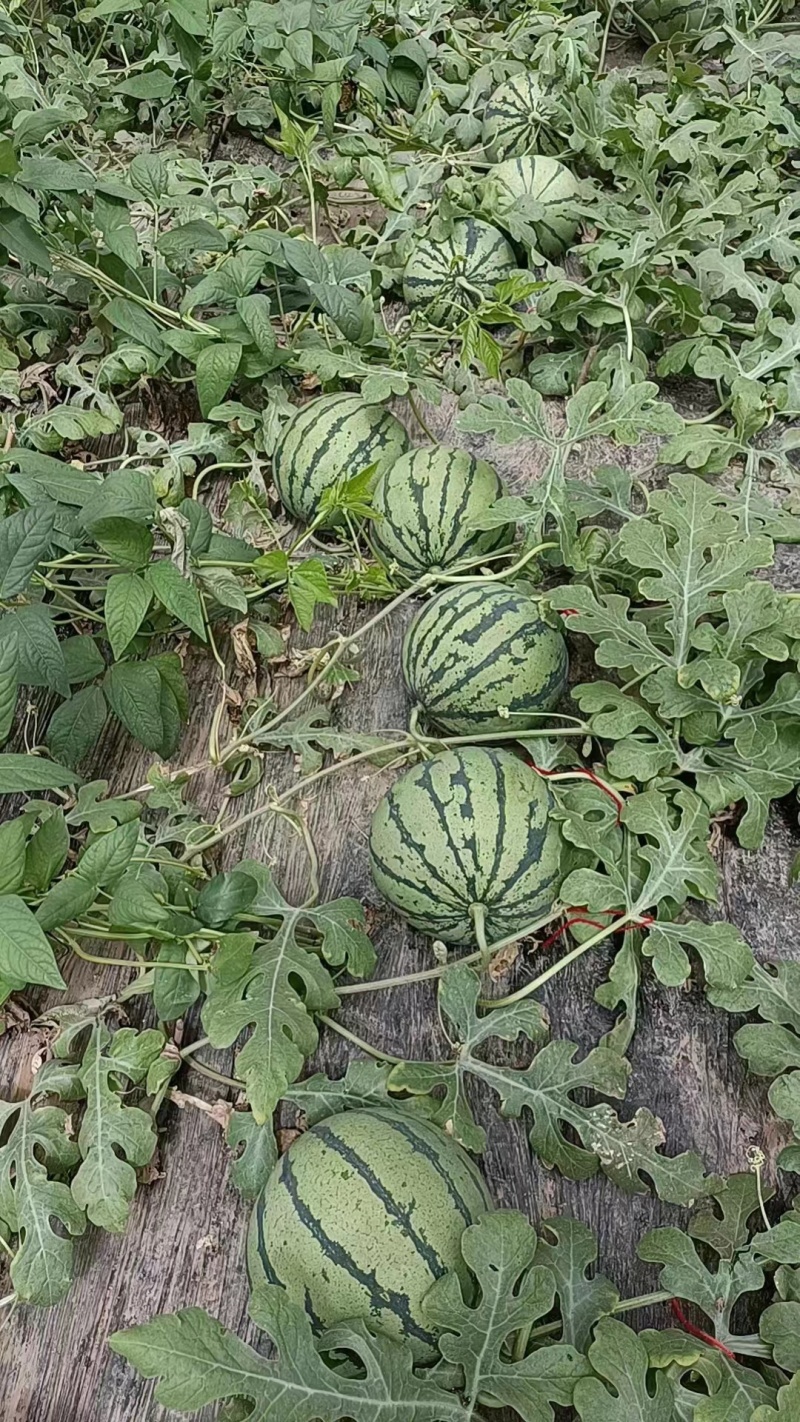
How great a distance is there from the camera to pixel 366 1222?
45.9 inches

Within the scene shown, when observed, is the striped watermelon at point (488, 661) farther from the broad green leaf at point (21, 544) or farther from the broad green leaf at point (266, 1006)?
the broad green leaf at point (21, 544)

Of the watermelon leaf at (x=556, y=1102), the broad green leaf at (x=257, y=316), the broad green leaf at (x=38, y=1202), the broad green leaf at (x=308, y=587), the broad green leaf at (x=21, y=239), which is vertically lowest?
the broad green leaf at (x=38, y=1202)

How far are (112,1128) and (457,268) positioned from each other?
79.4 inches

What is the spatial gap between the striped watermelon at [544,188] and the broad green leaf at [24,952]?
211 centimetres

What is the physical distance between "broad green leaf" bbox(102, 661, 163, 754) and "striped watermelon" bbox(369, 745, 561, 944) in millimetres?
437

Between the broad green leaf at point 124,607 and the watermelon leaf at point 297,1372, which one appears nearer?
the watermelon leaf at point 297,1372

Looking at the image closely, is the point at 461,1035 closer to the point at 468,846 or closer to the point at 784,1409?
the point at 468,846

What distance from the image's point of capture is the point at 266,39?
8.29ft

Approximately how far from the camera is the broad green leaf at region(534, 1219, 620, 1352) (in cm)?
117

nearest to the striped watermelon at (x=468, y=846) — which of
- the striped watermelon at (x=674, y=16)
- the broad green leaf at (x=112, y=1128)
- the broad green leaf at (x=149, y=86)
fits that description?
the broad green leaf at (x=112, y=1128)

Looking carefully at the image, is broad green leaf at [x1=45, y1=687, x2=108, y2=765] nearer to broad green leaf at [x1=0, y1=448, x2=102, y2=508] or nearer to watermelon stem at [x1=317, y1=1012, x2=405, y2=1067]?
broad green leaf at [x1=0, y1=448, x2=102, y2=508]

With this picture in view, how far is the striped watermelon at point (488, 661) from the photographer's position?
1.65 m

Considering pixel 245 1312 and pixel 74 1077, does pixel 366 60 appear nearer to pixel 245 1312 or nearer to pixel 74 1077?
pixel 74 1077

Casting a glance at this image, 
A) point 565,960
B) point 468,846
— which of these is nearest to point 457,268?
point 468,846
